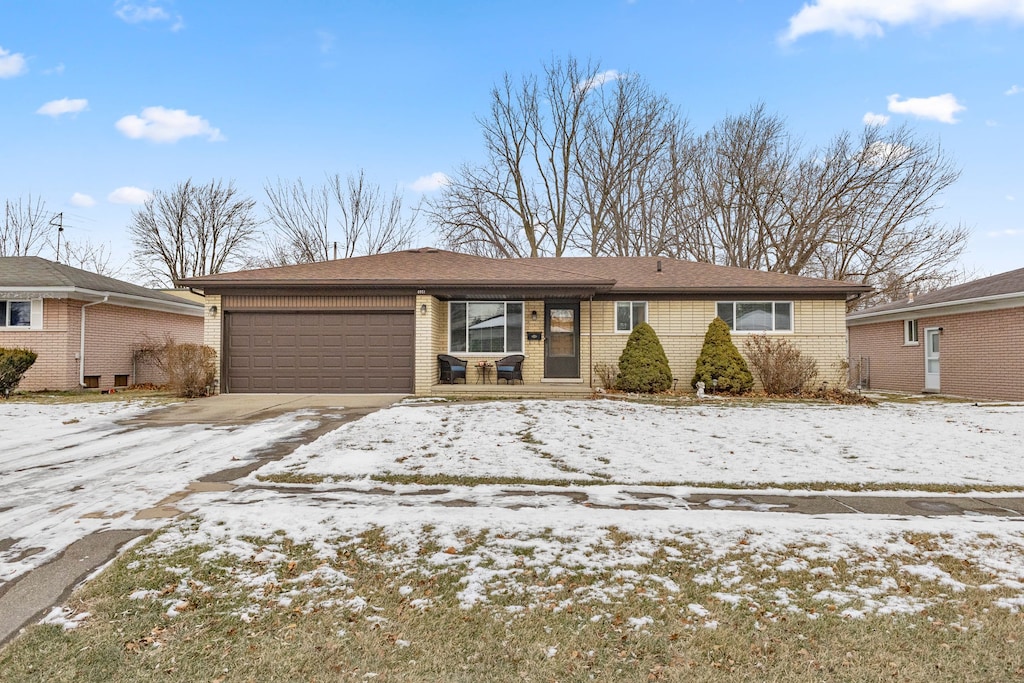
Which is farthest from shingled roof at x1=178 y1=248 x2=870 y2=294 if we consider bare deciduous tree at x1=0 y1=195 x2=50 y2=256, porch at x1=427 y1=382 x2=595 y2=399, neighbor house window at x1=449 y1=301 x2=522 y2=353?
bare deciduous tree at x1=0 y1=195 x2=50 y2=256

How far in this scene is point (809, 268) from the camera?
25219 mm

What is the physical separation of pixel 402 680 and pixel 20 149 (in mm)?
28369

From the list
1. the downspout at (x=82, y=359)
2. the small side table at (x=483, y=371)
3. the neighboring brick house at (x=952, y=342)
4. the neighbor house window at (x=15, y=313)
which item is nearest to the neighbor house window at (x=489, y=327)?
the small side table at (x=483, y=371)

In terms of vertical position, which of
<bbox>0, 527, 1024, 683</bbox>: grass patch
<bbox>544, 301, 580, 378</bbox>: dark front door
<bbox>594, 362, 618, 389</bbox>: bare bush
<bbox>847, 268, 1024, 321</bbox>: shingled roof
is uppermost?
<bbox>847, 268, 1024, 321</bbox>: shingled roof

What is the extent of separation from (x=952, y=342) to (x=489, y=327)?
1304 centimetres

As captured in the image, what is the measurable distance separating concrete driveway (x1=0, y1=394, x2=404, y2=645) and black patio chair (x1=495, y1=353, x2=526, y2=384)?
3.55 metres

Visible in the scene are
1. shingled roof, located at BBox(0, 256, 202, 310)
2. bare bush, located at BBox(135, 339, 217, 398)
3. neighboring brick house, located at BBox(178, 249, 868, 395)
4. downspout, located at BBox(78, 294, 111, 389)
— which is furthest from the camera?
downspout, located at BBox(78, 294, 111, 389)

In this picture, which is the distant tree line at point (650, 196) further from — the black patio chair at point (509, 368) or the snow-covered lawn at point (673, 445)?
the snow-covered lawn at point (673, 445)

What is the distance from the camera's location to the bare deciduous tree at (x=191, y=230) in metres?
33.3

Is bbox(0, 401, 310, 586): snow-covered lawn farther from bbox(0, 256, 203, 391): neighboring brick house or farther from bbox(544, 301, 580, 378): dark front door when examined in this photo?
bbox(544, 301, 580, 378): dark front door

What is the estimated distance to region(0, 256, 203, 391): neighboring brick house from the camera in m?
14.1

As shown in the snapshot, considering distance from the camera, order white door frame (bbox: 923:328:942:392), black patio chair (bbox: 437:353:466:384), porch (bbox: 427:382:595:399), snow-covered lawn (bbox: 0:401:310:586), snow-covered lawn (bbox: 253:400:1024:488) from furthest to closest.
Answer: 1. white door frame (bbox: 923:328:942:392)
2. black patio chair (bbox: 437:353:466:384)
3. porch (bbox: 427:382:595:399)
4. snow-covered lawn (bbox: 253:400:1024:488)
5. snow-covered lawn (bbox: 0:401:310:586)

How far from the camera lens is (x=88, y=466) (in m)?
5.80

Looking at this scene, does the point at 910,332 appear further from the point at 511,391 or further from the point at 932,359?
the point at 511,391
